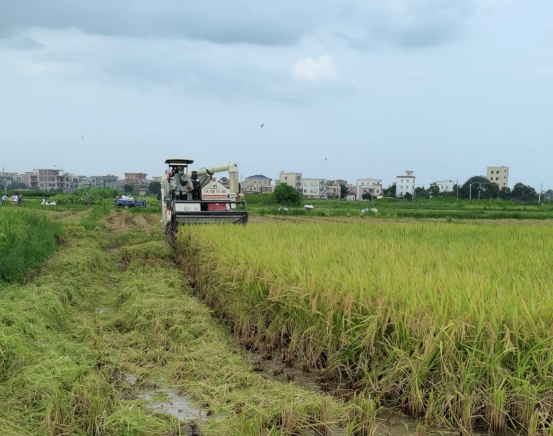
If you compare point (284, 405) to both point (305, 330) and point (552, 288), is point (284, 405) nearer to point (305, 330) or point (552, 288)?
point (305, 330)

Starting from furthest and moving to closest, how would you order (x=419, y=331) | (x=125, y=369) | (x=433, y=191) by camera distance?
1. (x=433, y=191)
2. (x=125, y=369)
3. (x=419, y=331)

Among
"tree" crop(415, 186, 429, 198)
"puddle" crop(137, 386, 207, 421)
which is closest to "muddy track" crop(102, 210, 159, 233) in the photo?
"puddle" crop(137, 386, 207, 421)

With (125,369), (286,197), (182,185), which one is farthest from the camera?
(286,197)

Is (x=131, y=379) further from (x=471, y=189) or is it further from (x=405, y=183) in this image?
(x=405, y=183)

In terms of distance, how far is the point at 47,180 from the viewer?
12281cm

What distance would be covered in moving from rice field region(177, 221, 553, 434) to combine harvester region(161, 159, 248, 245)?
521cm

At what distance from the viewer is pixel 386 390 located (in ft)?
9.66

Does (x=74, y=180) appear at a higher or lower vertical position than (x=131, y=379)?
higher

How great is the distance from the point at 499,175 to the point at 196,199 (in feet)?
403

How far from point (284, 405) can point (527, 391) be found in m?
1.45

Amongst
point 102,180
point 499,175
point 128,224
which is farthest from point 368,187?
point 128,224

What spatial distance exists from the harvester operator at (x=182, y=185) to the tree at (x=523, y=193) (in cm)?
7662

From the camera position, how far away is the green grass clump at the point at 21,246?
6609mm

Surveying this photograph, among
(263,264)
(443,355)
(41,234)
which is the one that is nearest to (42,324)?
(263,264)
